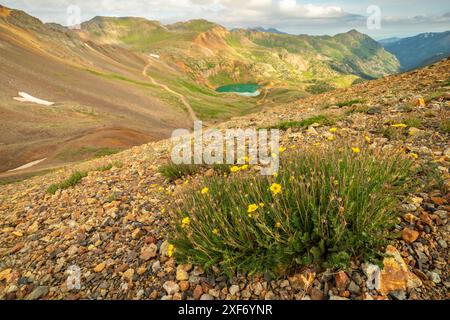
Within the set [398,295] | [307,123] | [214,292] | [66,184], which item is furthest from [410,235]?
[66,184]

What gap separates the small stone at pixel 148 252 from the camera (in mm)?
3996

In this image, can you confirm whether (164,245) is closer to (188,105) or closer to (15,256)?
(15,256)

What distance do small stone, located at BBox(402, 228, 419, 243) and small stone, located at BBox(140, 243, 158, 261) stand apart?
10.7 ft

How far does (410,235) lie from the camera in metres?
3.19

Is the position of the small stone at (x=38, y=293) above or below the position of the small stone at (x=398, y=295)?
below

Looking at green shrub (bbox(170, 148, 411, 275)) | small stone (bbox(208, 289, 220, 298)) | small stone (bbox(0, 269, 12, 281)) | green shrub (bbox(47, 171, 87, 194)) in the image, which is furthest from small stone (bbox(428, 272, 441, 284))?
green shrub (bbox(47, 171, 87, 194))

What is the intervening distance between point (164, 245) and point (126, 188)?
3251 mm

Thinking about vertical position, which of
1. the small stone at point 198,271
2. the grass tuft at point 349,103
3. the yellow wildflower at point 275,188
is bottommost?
the small stone at point 198,271

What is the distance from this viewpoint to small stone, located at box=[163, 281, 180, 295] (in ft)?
10.9

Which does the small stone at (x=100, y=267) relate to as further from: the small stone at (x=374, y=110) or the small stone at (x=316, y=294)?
the small stone at (x=374, y=110)

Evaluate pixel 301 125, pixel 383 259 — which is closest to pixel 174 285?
pixel 383 259

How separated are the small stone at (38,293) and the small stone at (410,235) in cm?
469

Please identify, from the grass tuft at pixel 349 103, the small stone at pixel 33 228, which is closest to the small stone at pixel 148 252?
the small stone at pixel 33 228

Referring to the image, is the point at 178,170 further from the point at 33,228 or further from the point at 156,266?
the point at 33,228
